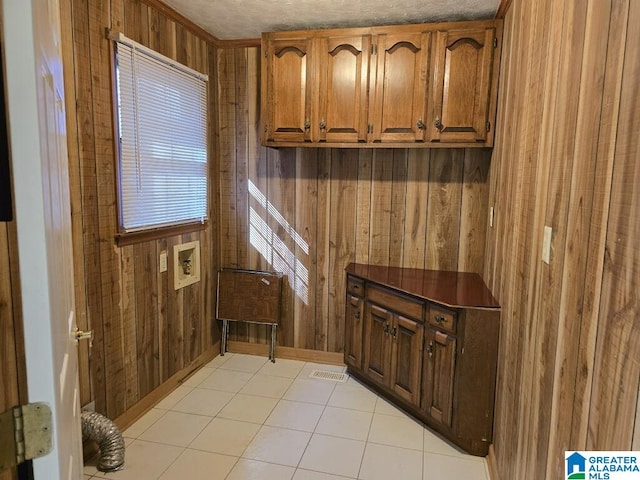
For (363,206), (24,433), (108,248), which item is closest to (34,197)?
(24,433)

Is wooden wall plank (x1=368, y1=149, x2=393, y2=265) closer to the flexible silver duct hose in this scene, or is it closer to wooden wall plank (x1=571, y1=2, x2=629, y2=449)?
the flexible silver duct hose

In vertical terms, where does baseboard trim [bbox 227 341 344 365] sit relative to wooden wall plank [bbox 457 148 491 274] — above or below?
below

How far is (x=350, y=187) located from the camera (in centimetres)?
337

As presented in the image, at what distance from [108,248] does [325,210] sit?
1665 millimetres

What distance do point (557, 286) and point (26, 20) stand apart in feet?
4.71

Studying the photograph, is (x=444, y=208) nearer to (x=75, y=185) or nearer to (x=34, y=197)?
(x=75, y=185)

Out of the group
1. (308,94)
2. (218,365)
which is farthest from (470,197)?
(218,365)

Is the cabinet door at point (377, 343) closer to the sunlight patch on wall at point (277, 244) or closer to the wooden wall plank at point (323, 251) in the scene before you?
the wooden wall plank at point (323, 251)

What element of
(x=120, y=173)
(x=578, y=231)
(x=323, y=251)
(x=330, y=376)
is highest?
(x=120, y=173)

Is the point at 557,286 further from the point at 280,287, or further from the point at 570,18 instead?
the point at 280,287

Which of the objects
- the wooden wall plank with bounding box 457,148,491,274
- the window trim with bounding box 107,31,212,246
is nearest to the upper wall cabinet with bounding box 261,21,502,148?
the wooden wall plank with bounding box 457,148,491,274

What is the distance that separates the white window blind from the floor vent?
155 centimetres

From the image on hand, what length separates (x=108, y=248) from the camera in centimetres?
239

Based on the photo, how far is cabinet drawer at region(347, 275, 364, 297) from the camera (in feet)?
10.1
